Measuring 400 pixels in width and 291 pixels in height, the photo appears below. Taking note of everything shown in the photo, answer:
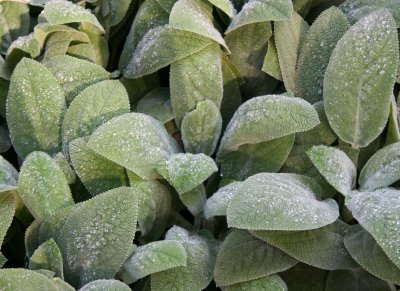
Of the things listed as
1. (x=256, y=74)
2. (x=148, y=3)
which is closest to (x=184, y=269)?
(x=256, y=74)

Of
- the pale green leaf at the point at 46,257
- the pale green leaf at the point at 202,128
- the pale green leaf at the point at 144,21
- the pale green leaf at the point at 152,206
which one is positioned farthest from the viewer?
the pale green leaf at the point at 144,21

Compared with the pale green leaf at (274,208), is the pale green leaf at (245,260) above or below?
below

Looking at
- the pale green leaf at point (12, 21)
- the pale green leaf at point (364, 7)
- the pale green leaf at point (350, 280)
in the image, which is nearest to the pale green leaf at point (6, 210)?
the pale green leaf at point (12, 21)

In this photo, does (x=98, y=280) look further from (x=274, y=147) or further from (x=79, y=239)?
(x=274, y=147)

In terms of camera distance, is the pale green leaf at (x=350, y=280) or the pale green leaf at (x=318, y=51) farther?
the pale green leaf at (x=318, y=51)

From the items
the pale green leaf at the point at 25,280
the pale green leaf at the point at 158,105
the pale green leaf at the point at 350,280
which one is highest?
the pale green leaf at the point at 158,105

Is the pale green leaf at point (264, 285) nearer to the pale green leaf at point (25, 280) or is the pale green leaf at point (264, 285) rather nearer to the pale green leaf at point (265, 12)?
the pale green leaf at point (25, 280)

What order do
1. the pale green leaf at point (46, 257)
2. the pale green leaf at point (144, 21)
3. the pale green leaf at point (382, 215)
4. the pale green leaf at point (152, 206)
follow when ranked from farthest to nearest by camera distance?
the pale green leaf at point (144, 21), the pale green leaf at point (152, 206), the pale green leaf at point (46, 257), the pale green leaf at point (382, 215)
